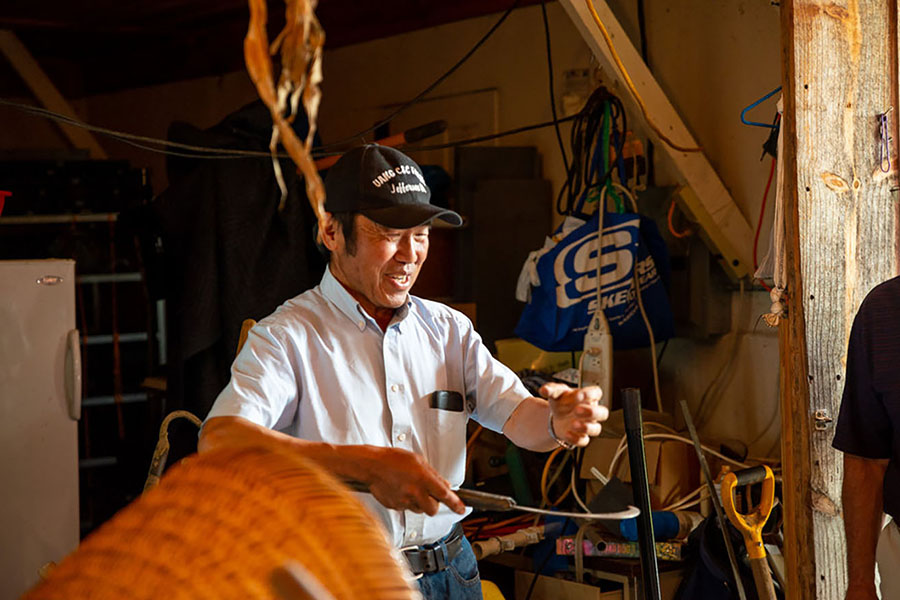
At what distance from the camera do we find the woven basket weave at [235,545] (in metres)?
0.78

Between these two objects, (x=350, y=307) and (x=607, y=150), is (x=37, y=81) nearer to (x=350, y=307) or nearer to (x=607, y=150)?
(x=607, y=150)

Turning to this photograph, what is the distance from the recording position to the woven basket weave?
30.8 inches

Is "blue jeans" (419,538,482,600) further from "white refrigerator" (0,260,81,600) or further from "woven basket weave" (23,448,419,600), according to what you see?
"white refrigerator" (0,260,81,600)

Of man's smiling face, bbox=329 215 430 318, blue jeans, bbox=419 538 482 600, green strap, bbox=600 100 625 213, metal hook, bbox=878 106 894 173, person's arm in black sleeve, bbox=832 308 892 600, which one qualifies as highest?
green strap, bbox=600 100 625 213

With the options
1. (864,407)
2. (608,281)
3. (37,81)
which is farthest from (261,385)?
(37,81)

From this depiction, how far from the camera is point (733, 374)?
3.80m

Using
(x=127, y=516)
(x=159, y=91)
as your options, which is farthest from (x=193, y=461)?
(x=159, y=91)

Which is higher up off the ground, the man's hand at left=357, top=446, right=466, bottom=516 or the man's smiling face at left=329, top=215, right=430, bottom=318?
the man's smiling face at left=329, top=215, right=430, bottom=318

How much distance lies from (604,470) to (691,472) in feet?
0.98

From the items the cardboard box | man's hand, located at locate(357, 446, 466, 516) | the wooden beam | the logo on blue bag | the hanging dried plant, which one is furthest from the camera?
the wooden beam

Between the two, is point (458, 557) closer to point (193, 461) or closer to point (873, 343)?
point (873, 343)

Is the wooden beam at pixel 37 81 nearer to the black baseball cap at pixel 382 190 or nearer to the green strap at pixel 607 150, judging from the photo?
the green strap at pixel 607 150

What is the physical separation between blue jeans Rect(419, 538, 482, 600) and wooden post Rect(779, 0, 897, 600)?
73 cm

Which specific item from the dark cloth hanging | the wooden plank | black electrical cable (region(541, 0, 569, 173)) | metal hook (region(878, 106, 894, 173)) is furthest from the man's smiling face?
black electrical cable (region(541, 0, 569, 173))
